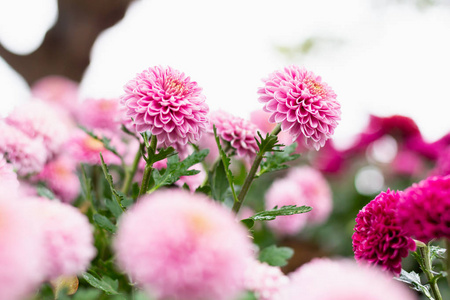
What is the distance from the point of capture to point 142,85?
567 millimetres

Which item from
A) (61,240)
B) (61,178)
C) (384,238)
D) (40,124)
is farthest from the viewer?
(61,178)

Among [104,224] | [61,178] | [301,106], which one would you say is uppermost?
[301,106]

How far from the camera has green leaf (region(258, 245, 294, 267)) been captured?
2.14 feet

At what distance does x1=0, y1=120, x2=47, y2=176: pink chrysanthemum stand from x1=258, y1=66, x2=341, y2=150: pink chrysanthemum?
40 cm

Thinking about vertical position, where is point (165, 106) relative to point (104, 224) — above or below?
above

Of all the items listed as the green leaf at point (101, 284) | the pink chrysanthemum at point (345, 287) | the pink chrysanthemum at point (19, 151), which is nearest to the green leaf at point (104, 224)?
the green leaf at point (101, 284)

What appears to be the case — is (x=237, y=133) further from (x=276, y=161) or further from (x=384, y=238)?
(x=384, y=238)

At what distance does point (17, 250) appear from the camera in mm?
284

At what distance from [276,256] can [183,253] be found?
38 centimetres

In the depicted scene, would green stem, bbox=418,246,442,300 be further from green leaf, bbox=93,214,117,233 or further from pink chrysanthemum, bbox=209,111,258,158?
green leaf, bbox=93,214,117,233

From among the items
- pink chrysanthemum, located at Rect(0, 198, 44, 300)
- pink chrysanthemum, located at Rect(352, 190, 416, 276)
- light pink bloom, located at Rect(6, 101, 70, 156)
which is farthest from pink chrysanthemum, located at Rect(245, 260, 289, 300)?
light pink bloom, located at Rect(6, 101, 70, 156)

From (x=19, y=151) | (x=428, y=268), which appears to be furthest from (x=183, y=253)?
(x=19, y=151)

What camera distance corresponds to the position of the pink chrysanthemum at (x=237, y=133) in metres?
0.66

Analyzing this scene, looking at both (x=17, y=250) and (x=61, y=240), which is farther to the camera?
(x=61, y=240)
